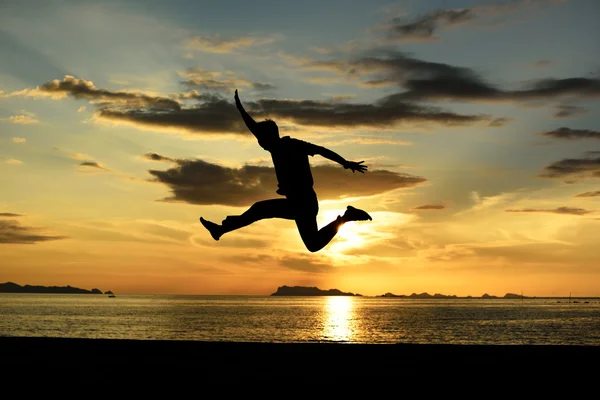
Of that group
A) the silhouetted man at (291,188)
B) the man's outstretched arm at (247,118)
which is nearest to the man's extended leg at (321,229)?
the silhouetted man at (291,188)

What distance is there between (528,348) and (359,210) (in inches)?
118

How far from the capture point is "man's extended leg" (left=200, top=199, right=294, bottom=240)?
7.93 m

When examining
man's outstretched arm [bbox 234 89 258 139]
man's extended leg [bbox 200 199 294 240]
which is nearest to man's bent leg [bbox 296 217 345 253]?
man's extended leg [bbox 200 199 294 240]

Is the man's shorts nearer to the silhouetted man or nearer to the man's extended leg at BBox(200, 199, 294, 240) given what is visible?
the silhouetted man

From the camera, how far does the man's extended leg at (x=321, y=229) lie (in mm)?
7898

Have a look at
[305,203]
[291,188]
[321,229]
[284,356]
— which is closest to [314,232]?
[321,229]

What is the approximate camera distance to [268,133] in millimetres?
7562

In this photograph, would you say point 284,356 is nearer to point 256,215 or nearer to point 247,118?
point 256,215

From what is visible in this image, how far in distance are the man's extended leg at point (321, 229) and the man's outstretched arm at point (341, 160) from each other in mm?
841

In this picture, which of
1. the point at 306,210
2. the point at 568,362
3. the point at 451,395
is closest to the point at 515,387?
the point at 451,395

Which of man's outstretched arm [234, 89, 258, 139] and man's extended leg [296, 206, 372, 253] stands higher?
man's outstretched arm [234, 89, 258, 139]

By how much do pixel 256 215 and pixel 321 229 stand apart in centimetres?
94

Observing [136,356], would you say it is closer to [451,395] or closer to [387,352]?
[387,352]

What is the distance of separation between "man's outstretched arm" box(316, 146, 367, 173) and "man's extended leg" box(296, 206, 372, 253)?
841mm
